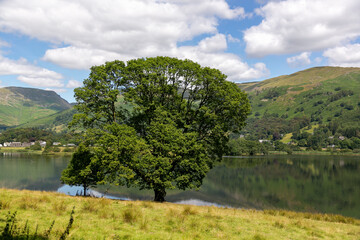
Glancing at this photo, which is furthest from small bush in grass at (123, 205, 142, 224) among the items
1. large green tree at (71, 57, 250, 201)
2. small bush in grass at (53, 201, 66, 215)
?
large green tree at (71, 57, 250, 201)

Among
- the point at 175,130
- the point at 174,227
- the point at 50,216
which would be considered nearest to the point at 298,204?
the point at 175,130

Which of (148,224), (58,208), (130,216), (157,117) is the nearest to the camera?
(148,224)

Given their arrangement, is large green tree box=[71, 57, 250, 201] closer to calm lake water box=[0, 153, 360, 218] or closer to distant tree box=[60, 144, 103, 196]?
distant tree box=[60, 144, 103, 196]

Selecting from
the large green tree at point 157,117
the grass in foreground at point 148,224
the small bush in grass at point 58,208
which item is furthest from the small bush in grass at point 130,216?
the large green tree at point 157,117

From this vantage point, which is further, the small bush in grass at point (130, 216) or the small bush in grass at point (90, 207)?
the small bush in grass at point (90, 207)

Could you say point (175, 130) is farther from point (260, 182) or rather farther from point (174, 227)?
point (260, 182)

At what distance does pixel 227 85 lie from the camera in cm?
2972

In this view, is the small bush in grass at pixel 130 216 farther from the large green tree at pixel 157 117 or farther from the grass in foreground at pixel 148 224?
the large green tree at pixel 157 117

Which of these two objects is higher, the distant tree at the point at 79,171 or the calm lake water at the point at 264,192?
the distant tree at the point at 79,171

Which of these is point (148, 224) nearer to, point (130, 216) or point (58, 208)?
point (130, 216)

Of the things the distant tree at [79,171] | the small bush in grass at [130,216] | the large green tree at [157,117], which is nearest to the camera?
the small bush in grass at [130,216]

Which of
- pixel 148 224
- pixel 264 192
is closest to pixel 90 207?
pixel 148 224

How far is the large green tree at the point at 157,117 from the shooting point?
26438 mm

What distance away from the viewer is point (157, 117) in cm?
2838
